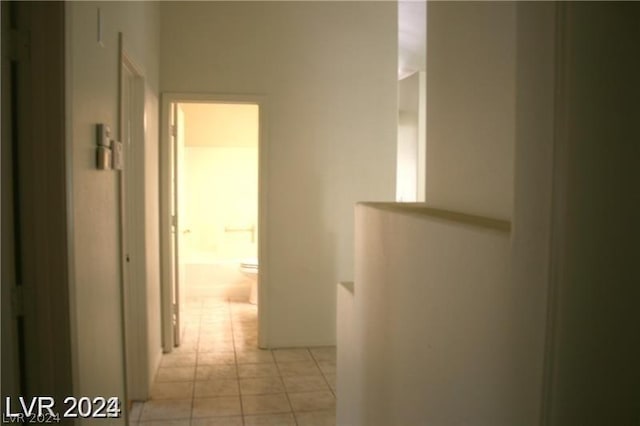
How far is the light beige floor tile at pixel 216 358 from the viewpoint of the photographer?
Result: 368 cm

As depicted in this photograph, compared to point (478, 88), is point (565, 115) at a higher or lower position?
lower

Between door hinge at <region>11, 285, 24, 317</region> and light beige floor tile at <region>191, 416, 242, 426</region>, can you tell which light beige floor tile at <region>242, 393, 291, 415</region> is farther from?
door hinge at <region>11, 285, 24, 317</region>

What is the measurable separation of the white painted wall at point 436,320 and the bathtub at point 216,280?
3.99 metres

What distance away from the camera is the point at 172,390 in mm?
3182

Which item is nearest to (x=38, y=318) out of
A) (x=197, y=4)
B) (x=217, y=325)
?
(x=197, y=4)

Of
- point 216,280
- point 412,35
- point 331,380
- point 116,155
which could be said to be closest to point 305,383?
point 331,380

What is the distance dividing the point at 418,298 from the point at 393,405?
0.45m

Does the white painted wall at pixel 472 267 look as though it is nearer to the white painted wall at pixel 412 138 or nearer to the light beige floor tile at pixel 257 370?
the light beige floor tile at pixel 257 370

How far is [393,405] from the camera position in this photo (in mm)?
1625

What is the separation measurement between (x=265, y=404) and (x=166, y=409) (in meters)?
0.56

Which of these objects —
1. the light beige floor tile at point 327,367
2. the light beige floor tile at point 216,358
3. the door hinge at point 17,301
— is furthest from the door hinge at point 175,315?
the door hinge at point 17,301

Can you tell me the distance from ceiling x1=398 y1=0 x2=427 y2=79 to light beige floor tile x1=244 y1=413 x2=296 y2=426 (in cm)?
244

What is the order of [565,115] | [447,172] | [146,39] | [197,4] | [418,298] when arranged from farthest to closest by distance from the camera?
[197,4] → [146,39] → [447,172] → [418,298] → [565,115]

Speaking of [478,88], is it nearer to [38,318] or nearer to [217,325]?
[38,318]
